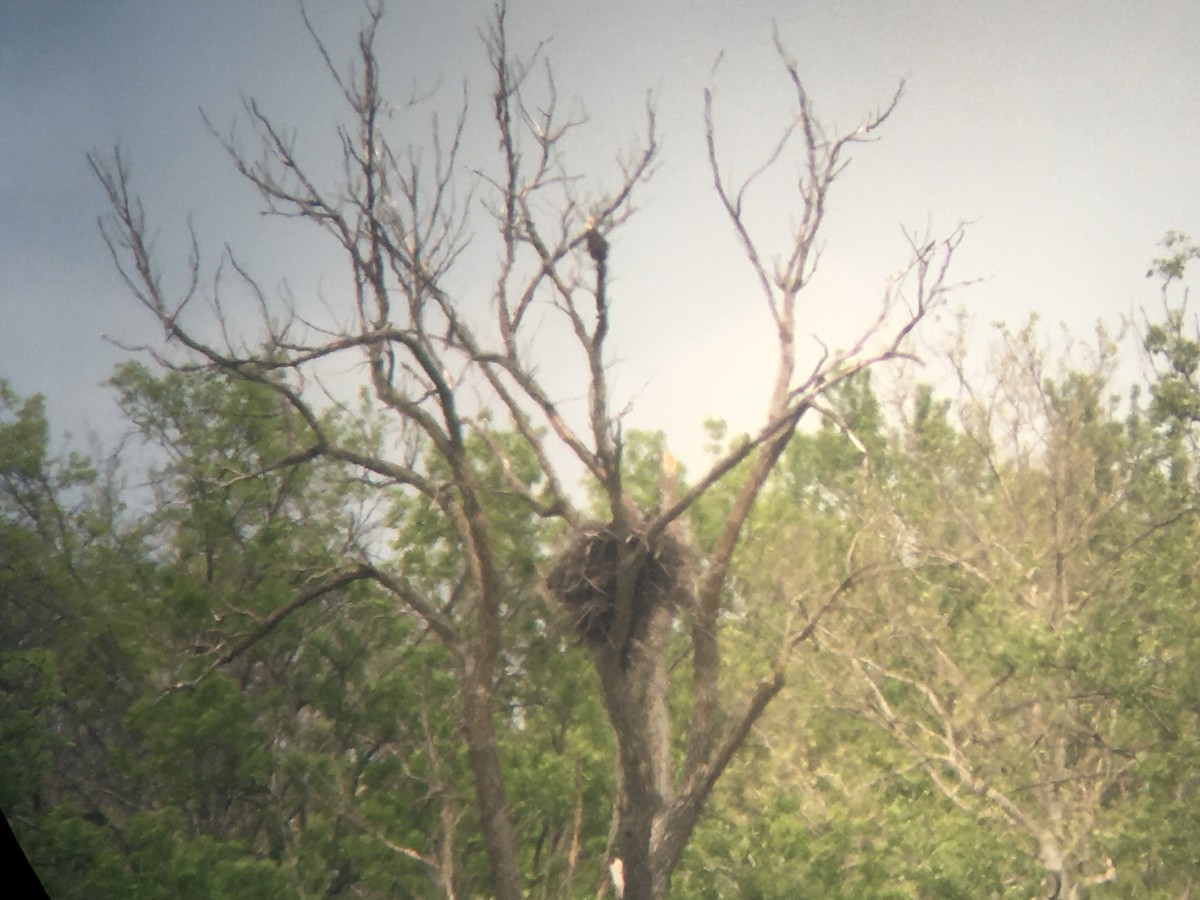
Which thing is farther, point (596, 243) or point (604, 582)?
point (604, 582)

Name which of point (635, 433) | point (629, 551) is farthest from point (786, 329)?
point (635, 433)

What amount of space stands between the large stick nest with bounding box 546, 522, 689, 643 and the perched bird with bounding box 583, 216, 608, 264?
1.95 m

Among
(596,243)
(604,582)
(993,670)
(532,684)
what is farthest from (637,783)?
(532,684)

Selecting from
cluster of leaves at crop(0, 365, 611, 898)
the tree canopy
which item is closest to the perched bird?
the tree canopy

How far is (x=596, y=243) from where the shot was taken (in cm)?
704

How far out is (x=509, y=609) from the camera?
1484 centimetres

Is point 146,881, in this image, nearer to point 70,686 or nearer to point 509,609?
point 70,686

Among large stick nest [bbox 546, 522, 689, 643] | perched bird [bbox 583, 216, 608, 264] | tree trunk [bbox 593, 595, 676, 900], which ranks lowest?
tree trunk [bbox 593, 595, 676, 900]

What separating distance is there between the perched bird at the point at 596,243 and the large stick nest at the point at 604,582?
1.95 metres

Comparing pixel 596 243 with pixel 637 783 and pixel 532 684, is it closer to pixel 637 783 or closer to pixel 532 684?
pixel 637 783

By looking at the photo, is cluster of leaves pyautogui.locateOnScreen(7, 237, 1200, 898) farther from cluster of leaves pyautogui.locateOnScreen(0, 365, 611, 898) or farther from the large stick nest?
the large stick nest

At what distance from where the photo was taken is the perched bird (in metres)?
6.99

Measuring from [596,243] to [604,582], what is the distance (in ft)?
7.74

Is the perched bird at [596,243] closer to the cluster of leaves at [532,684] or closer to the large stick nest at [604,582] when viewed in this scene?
the large stick nest at [604,582]
